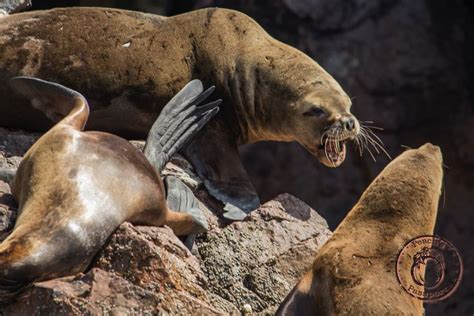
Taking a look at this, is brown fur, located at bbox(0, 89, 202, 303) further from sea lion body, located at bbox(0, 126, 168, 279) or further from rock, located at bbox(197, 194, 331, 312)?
rock, located at bbox(197, 194, 331, 312)

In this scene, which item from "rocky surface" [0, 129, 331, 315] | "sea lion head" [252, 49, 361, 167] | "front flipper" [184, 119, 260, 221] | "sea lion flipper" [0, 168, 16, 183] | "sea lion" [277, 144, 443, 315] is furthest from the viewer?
"sea lion head" [252, 49, 361, 167]

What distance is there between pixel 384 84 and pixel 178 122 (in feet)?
21.4

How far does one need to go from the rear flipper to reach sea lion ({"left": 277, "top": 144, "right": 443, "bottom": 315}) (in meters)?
0.94

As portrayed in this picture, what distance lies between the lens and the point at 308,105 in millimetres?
9656

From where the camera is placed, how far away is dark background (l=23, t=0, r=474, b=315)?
1477cm

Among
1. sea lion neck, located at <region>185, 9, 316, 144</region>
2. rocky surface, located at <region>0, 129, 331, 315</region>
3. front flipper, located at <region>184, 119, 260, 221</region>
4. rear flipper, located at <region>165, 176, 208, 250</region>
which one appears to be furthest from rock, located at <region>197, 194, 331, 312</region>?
sea lion neck, located at <region>185, 9, 316, 144</region>

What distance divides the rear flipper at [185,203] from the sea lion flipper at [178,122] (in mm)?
155

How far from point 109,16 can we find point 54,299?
380 centimetres

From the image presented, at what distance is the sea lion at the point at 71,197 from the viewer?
657 centimetres

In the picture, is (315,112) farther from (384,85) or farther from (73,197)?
(384,85)

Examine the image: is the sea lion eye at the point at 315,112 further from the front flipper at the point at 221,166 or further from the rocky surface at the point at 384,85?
the rocky surface at the point at 384,85

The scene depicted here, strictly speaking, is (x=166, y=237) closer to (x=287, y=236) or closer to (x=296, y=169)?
(x=287, y=236)

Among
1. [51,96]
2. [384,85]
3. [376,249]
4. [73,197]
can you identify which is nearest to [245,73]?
[51,96]

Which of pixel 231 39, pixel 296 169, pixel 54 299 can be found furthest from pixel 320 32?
pixel 54 299
